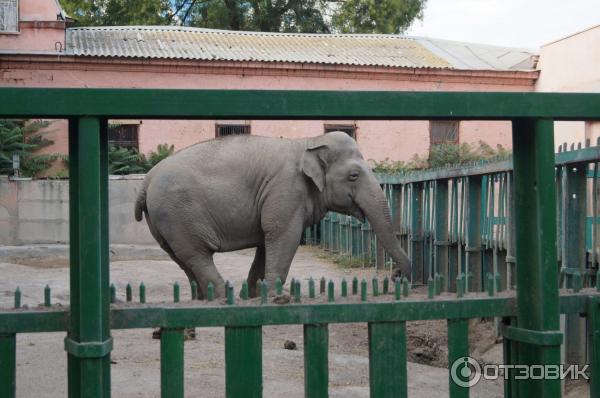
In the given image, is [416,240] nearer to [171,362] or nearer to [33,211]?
[171,362]

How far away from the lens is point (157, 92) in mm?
2551

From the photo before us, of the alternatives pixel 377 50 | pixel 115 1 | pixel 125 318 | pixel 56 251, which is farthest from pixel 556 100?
pixel 115 1

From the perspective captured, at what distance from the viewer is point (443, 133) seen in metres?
22.6

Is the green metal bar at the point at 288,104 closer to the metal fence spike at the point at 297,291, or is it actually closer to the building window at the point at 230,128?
the metal fence spike at the point at 297,291

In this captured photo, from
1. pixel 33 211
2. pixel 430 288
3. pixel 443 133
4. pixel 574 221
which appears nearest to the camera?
pixel 430 288

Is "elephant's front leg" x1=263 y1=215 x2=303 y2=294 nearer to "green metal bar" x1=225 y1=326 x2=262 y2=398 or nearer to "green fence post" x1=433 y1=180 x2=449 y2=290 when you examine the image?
"green fence post" x1=433 y1=180 x2=449 y2=290

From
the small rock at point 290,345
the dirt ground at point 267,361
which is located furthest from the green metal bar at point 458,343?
the small rock at point 290,345

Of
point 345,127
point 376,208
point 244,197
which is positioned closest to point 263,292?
point 244,197

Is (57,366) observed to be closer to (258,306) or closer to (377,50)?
(258,306)

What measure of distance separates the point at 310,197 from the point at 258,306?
14.0 feet

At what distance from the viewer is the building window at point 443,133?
2245 cm

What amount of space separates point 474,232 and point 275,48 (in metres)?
14.9

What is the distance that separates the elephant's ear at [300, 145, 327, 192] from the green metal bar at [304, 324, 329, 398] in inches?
159

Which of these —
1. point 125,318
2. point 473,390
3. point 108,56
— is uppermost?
point 108,56
